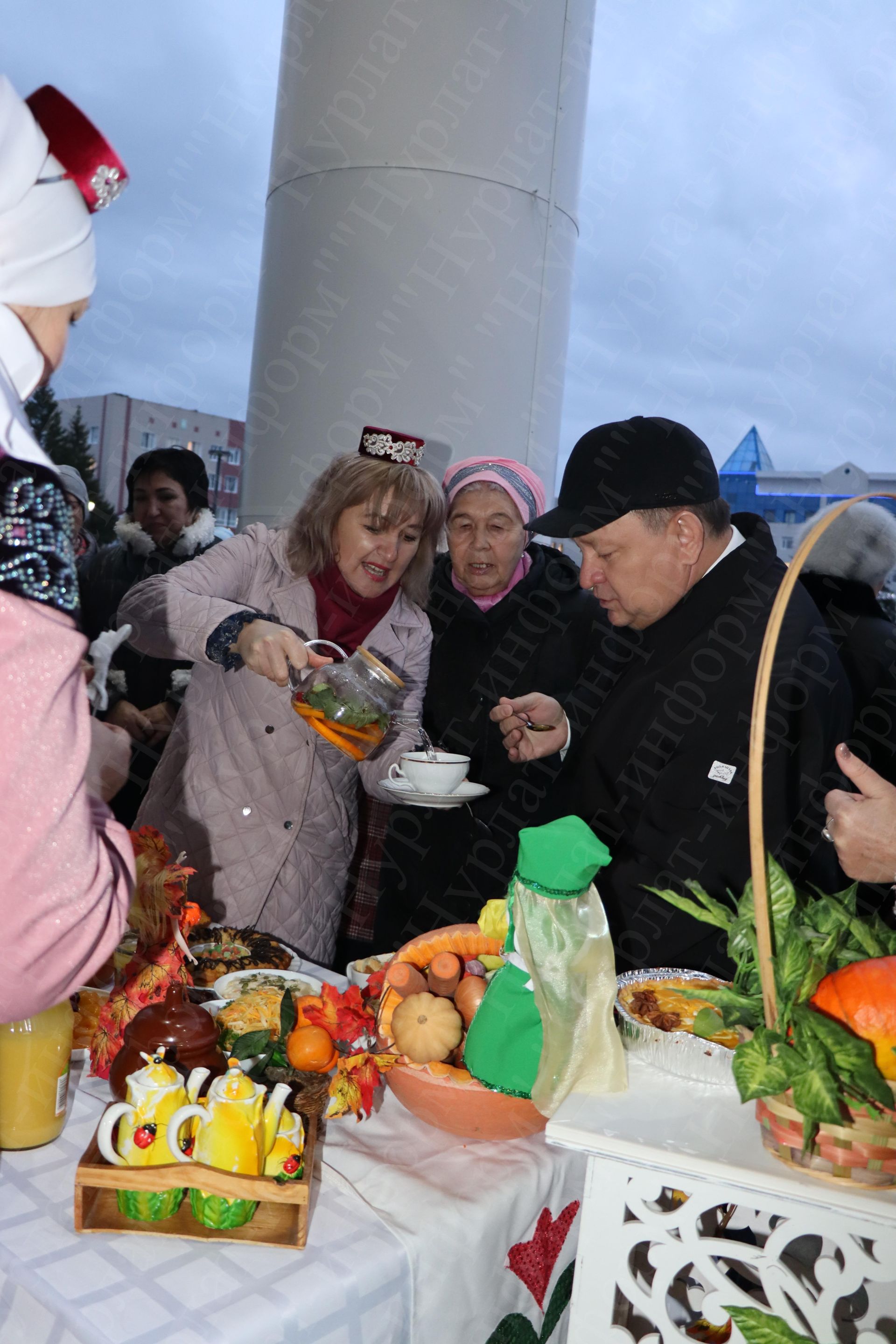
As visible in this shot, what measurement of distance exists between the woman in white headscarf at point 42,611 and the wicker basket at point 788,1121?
55 centimetres

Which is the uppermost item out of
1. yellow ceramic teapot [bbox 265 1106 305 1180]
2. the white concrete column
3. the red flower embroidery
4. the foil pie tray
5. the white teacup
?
the white concrete column

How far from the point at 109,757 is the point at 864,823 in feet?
3.17

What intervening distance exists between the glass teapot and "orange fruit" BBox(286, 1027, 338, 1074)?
22.7 inches

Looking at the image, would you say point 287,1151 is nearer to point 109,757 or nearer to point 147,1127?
point 147,1127

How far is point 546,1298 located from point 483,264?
10.7ft

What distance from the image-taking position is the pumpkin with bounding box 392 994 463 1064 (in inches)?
44.7

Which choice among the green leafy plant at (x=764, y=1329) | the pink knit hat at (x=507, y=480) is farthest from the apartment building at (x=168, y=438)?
the green leafy plant at (x=764, y=1329)

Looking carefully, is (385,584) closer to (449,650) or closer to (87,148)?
(449,650)

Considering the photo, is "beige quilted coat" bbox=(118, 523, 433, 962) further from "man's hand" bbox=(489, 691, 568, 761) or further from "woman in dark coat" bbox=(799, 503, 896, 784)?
"woman in dark coat" bbox=(799, 503, 896, 784)

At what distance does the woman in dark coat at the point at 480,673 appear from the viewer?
7.51 ft

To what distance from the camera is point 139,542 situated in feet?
9.76

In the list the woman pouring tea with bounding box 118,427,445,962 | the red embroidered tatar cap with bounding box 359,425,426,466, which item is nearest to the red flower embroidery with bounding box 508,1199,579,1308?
the woman pouring tea with bounding box 118,427,445,962

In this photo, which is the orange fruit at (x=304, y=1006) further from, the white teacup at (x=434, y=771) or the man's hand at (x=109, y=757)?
the white teacup at (x=434, y=771)

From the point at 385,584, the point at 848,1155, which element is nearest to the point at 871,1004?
the point at 848,1155
